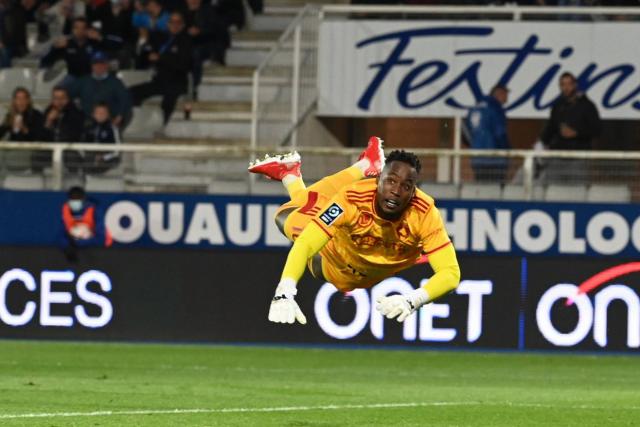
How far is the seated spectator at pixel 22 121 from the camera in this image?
21.5m

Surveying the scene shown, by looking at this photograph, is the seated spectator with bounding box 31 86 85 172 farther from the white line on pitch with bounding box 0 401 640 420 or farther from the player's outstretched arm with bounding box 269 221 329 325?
the player's outstretched arm with bounding box 269 221 329 325

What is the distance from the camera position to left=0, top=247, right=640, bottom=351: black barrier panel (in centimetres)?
1947

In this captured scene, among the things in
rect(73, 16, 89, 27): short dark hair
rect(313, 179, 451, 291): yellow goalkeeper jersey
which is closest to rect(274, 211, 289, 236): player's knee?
rect(313, 179, 451, 291): yellow goalkeeper jersey

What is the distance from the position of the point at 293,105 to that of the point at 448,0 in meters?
3.91

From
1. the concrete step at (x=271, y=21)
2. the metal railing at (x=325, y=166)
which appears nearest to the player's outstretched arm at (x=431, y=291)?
the metal railing at (x=325, y=166)

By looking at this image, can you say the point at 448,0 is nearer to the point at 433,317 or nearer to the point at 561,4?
the point at 561,4

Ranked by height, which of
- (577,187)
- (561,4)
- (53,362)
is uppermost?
(561,4)

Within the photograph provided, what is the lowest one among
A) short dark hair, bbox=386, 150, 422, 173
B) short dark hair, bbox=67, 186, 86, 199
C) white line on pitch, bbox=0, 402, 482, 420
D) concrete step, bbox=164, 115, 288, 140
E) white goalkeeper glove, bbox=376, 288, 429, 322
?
white line on pitch, bbox=0, 402, 482, 420

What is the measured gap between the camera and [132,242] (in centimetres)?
2020

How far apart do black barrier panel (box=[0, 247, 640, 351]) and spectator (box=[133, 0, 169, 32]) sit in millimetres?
5575

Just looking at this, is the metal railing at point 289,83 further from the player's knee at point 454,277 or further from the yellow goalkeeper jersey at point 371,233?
the player's knee at point 454,277

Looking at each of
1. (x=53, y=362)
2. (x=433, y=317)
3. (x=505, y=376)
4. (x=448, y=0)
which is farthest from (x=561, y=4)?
(x=53, y=362)

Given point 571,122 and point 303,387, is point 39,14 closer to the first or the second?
point 571,122

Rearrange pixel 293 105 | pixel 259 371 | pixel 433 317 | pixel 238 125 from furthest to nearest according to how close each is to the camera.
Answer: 1. pixel 238 125
2. pixel 293 105
3. pixel 433 317
4. pixel 259 371
